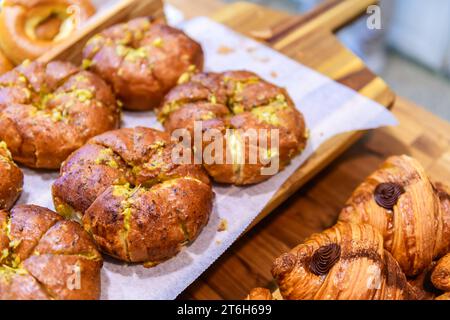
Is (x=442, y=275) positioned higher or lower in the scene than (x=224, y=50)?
lower

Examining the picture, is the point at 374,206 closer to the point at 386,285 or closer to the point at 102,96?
the point at 386,285

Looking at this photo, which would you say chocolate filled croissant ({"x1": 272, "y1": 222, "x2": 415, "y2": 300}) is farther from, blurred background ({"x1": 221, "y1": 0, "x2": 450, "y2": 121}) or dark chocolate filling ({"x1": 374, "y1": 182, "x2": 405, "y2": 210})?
blurred background ({"x1": 221, "y1": 0, "x2": 450, "y2": 121})

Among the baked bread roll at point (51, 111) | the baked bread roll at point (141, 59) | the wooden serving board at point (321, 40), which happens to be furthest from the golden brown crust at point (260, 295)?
the baked bread roll at point (141, 59)

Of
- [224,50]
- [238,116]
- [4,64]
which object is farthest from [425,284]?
[4,64]

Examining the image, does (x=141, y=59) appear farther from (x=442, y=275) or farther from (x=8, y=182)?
(x=442, y=275)

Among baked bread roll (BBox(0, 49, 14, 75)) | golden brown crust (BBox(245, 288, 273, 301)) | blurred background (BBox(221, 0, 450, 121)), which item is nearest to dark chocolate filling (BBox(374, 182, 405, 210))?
golden brown crust (BBox(245, 288, 273, 301))

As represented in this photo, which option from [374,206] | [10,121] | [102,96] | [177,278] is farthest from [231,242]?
[10,121]
